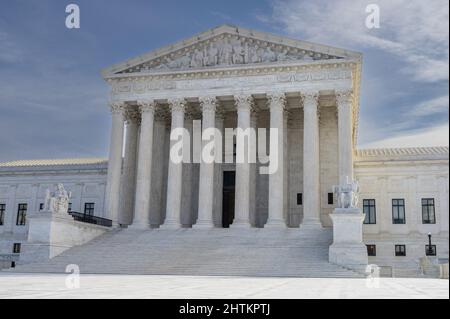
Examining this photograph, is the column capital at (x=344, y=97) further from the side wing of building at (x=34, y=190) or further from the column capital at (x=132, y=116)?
the side wing of building at (x=34, y=190)

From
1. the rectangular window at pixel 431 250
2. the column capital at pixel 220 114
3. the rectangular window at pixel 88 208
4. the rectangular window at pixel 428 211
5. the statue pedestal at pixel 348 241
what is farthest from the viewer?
the rectangular window at pixel 88 208

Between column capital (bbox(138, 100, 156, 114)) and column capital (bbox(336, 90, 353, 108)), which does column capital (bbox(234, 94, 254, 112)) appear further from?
column capital (bbox(138, 100, 156, 114))

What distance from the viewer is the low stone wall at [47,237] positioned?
3550cm

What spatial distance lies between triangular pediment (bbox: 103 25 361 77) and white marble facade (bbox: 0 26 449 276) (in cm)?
9

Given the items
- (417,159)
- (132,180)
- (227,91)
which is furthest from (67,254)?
(417,159)

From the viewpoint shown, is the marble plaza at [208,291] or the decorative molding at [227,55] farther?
the decorative molding at [227,55]

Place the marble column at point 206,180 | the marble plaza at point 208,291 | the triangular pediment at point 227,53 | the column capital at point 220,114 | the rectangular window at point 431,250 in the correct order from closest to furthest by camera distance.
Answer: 1. the marble plaza at point 208,291
2. the marble column at point 206,180
3. the triangular pediment at point 227,53
4. the rectangular window at point 431,250
5. the column capital at point 220,114

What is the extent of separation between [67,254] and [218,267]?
1148cm

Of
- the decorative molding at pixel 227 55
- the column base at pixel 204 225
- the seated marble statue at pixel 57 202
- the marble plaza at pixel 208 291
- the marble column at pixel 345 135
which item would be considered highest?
the decorative molding at pixel 227 55

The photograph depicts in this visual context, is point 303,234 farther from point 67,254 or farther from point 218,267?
point 67,254

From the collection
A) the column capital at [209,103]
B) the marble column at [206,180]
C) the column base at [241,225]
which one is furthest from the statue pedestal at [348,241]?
the column capital at [209,103]

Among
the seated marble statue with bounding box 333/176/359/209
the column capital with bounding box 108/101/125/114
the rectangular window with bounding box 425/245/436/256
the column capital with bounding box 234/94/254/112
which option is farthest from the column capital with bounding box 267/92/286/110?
the rectangular window with bounding box 425/245/436/256

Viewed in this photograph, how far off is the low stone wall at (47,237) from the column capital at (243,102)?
55.4 ft

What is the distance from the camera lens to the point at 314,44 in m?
44.1
